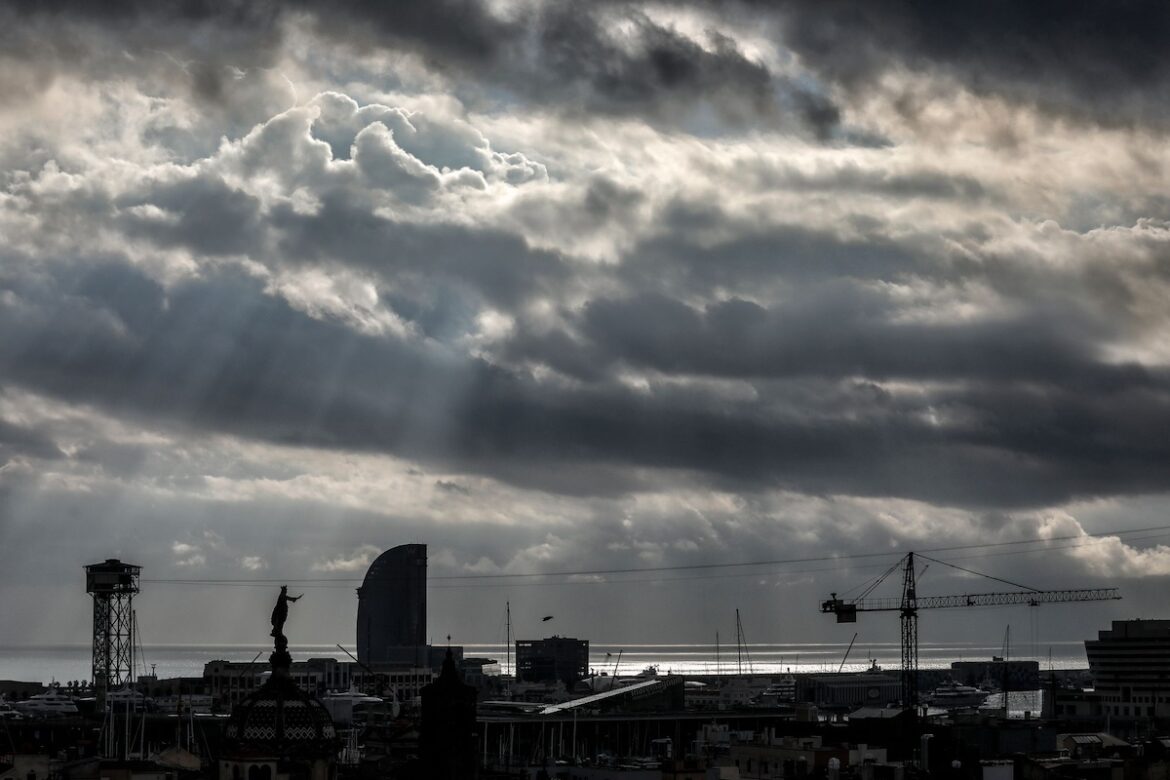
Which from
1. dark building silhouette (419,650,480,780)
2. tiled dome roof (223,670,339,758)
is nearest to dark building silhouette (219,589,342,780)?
tiled dome roof (223,670,339,758)

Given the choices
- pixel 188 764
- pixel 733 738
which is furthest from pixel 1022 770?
pixel 733 738

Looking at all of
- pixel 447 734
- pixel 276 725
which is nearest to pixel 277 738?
pixel 276 725

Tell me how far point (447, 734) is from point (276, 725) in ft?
111

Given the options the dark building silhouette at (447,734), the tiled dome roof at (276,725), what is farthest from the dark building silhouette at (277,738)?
the dark building silhouette at (447,734)

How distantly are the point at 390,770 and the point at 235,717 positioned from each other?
3755cm

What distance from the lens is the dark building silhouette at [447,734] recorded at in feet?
344

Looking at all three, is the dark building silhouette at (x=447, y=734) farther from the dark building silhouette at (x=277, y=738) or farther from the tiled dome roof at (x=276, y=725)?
the tiled dome roof at (x=276, y=725)

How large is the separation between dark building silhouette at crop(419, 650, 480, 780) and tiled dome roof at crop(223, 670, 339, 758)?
98.2ft

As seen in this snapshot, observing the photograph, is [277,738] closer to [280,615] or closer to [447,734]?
[280,615]

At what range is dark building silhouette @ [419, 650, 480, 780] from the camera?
104938 mm

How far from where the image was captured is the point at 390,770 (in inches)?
4397

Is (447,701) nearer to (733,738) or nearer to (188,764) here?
(188,764)

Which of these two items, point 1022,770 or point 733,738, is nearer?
point 1022,770

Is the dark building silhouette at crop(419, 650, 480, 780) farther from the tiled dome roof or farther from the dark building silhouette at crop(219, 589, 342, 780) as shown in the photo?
the tiled dome roof
